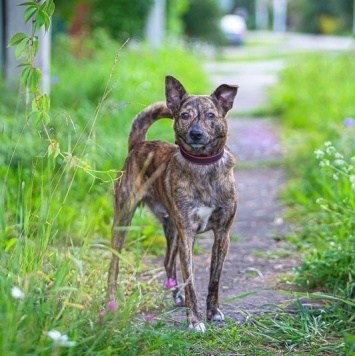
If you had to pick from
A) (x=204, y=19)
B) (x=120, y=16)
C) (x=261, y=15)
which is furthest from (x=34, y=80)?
(x=261, y=15)

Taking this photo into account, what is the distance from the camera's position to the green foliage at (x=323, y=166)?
513cm

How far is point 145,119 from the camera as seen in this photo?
17.3 feet

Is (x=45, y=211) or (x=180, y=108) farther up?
(x=180, y=108)

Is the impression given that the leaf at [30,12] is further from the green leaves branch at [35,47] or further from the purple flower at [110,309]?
the purple flower at [110,309]

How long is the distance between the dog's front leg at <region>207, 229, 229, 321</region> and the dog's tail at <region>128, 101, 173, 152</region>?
98cm

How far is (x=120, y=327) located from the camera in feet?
12.1

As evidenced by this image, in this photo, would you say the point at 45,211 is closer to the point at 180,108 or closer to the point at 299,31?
the point at 180,108

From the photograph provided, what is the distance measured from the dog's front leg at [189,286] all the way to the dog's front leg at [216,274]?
149 mm

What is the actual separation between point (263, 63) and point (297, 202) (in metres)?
20.9

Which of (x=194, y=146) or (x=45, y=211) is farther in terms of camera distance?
(x=194, y=146)

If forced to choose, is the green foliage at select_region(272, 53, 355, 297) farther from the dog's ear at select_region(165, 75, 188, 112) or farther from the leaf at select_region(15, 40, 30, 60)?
the leaf at select_region(15, 40, 30, 60)

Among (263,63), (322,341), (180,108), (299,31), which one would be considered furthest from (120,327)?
(299,31)

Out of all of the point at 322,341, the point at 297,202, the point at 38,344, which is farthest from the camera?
the point at 297,202

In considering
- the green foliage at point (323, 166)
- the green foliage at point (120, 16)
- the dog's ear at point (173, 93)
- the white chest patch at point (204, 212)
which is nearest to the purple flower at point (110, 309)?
the white chest patch at point (204, 212)
